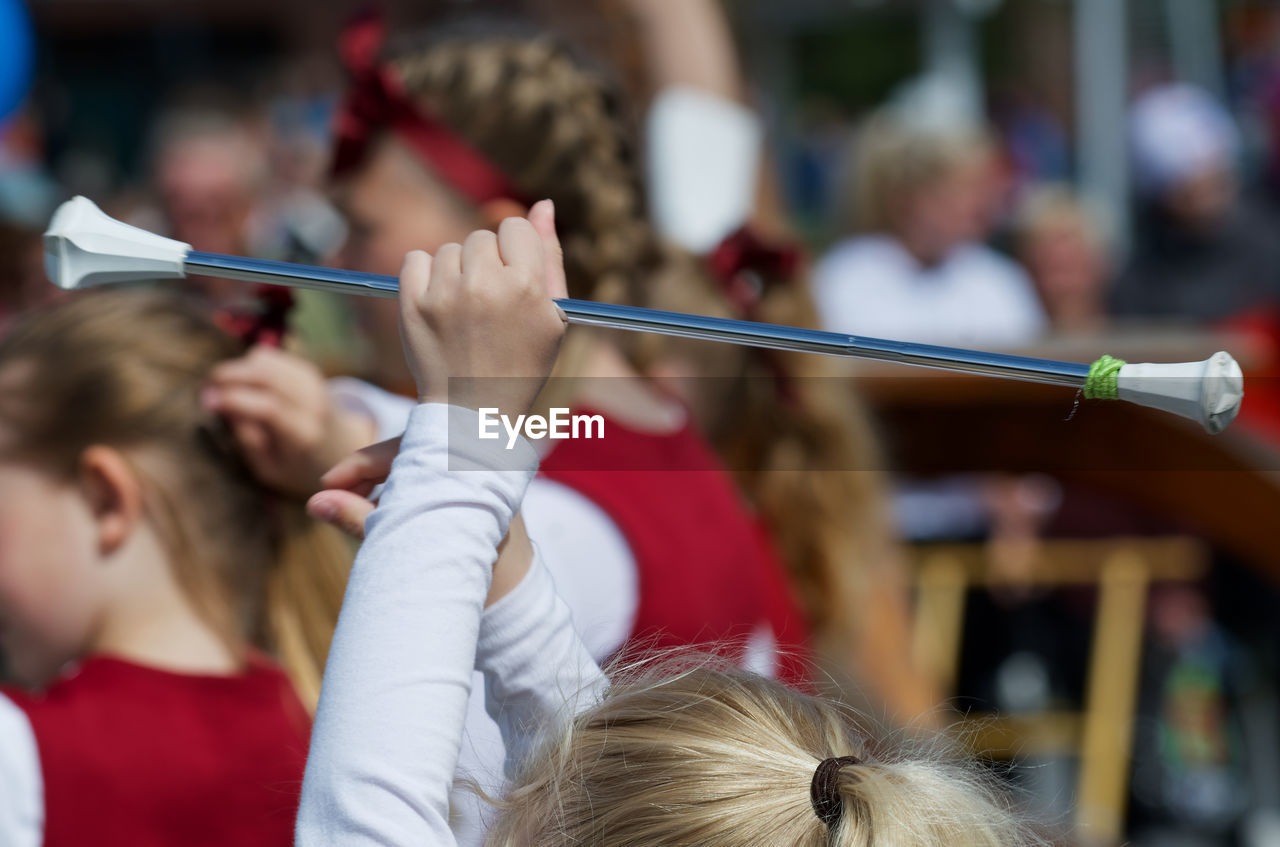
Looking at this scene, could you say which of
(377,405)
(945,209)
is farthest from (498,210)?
(945,209)

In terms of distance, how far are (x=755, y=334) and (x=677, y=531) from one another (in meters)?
0.72

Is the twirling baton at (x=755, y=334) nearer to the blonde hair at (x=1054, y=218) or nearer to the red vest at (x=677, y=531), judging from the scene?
the red vest at (x=677, y=531)

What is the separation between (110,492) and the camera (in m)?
1.25

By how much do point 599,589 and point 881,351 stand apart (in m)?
0.64

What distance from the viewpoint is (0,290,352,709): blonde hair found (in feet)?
4.13

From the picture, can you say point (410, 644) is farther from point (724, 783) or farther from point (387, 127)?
point (387, 127)

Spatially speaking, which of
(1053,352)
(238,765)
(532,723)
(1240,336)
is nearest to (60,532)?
(238,765)

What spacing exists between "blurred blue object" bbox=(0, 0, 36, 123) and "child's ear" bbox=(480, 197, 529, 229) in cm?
146

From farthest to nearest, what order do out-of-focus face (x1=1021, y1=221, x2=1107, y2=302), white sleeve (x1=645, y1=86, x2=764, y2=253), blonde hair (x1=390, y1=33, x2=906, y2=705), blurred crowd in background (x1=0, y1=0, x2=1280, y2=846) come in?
out-of-focus face (x1=1021, y1=221, x2=1107, y2=302), blurred crowd in background (x1=0, y1=0, x2=1280, y2=846), white sleeve (x1=645, y1=86, x2=764, y2=253), blonde hair (x1=390, y1=33, x2=906, y2=705)

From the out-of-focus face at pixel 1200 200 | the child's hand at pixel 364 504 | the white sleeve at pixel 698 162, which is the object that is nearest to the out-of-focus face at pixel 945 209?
the out-of-focus face at pixel 1200 200

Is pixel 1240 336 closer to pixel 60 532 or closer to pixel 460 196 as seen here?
pixel 460 196

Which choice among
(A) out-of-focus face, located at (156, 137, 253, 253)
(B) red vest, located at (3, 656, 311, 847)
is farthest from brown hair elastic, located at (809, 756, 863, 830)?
(A) out-of-focus face, located at (156, 137, 253, 253)

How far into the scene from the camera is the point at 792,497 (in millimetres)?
2127

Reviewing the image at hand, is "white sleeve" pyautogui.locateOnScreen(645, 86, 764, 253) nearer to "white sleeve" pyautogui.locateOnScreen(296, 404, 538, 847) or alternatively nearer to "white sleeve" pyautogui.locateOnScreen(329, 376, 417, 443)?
"white sleeve" pyautogui.locateOnScreen(329, 376, 417, 443)
